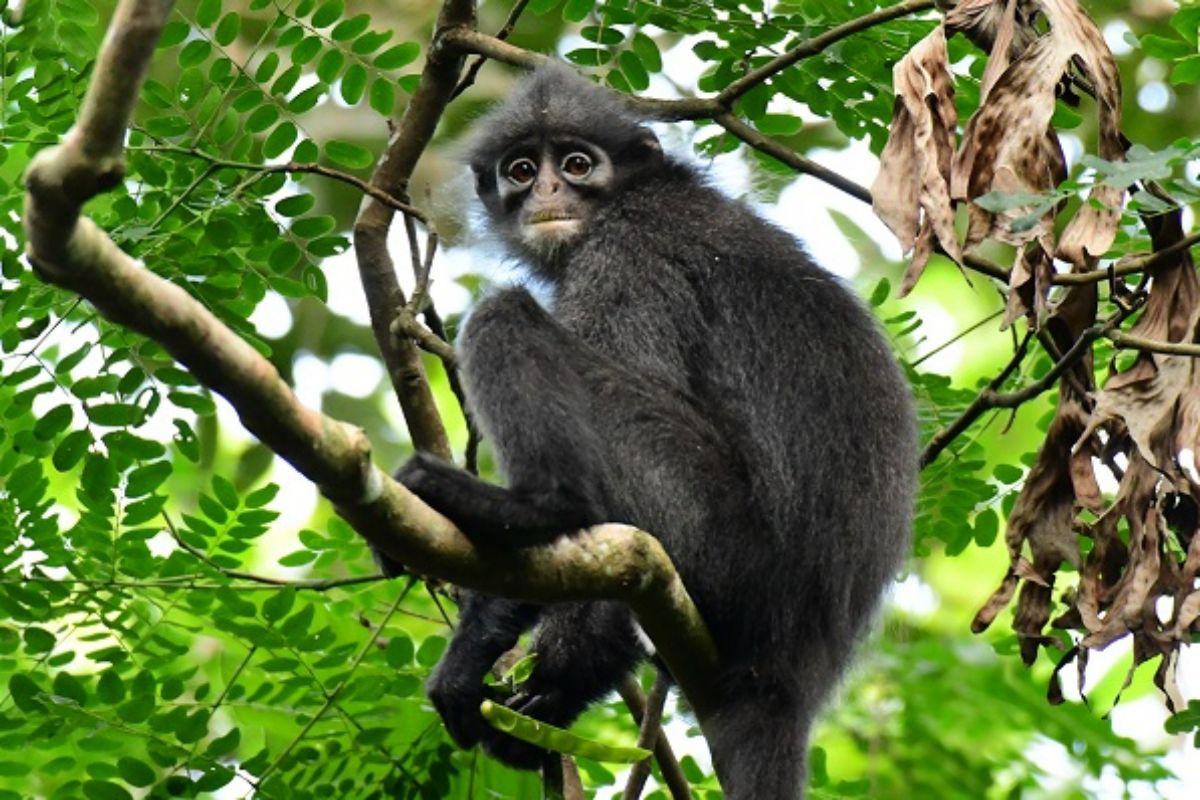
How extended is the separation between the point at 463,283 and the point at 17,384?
611 cm

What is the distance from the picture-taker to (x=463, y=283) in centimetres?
1166

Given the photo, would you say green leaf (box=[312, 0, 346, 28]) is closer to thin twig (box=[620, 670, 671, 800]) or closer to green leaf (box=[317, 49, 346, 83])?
green leaf (box=[317, 49, 346, 83])

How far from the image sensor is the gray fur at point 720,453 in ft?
16.9

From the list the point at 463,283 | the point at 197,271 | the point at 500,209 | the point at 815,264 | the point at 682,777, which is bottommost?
the point at 682,777

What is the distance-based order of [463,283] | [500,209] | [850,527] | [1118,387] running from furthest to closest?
[463,283]
[500,209]
[850,527]
[1118,387]

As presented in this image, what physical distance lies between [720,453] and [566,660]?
2.96ft

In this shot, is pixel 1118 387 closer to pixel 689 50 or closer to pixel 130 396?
pixel 689 50

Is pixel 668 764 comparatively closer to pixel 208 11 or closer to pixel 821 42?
pixel 821 42

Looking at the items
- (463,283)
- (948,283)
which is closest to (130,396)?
(463,283)

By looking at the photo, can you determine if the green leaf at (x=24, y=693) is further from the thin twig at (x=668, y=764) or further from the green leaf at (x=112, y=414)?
the thin twig at (x=668, y=764)

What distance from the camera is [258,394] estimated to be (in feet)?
10.6

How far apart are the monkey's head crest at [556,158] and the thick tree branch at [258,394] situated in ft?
7.70

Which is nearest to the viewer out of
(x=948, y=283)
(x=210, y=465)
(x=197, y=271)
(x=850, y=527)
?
(x=850, y=527)

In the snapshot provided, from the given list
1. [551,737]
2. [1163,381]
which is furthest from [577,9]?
[551,737]
